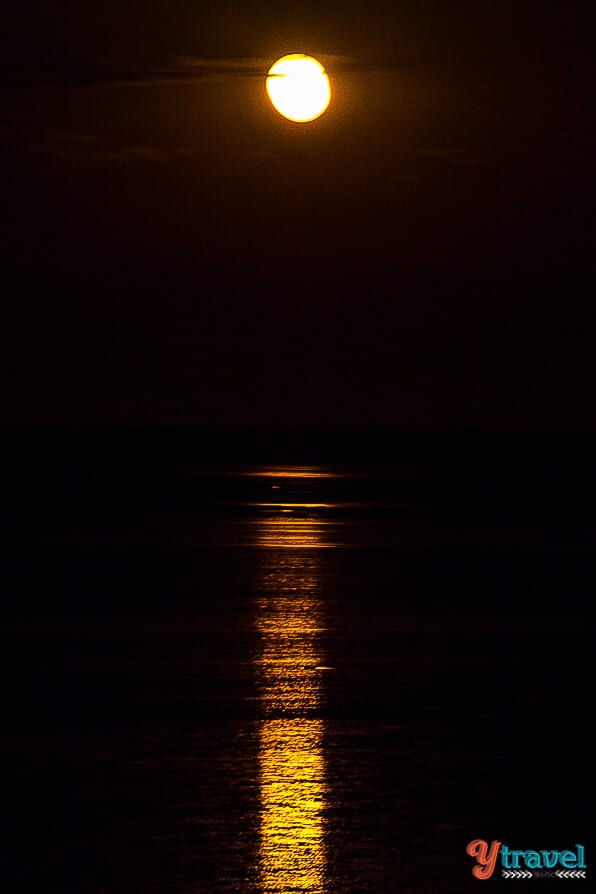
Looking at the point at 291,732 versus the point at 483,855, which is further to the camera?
the point at 291,732

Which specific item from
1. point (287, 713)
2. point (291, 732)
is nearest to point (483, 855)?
point (291, 732)

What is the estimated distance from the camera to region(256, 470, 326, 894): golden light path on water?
4.41 meters

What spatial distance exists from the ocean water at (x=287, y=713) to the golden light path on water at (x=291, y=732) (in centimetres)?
2

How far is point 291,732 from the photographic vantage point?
5980 millimetres

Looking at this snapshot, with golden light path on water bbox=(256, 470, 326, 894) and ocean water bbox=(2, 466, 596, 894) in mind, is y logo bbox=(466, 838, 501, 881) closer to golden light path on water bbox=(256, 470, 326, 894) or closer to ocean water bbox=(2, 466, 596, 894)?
ocean water bbox=(2, 466, 596, 894)

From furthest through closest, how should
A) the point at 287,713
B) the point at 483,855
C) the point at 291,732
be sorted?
the point at 287,713 → the point at 291,732 → the point at 483,855

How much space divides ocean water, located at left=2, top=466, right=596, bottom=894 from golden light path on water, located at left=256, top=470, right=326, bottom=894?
0.02 m

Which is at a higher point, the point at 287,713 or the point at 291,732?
the point at 287,713

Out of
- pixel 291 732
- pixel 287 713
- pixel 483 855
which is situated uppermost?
pixel 287 713

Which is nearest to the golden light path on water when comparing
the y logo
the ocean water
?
the ocean water

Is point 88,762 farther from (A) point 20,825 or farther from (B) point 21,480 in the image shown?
(B) point 21,480

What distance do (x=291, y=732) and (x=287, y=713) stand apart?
0.35 metres

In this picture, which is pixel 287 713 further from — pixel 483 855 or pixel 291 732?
pixel 483 855

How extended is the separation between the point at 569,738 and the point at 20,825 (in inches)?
114
